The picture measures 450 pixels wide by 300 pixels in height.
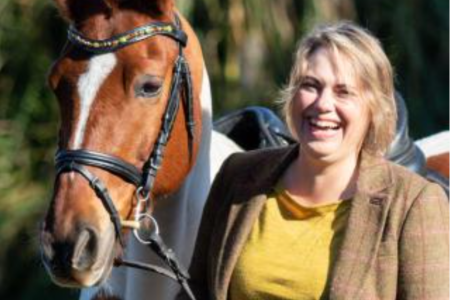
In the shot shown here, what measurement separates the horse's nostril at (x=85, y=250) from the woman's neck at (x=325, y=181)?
0.45 metres

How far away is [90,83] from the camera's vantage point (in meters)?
2.75

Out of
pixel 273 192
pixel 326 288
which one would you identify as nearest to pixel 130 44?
pixel 273 192

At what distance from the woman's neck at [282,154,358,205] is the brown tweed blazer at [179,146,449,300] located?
4 cm

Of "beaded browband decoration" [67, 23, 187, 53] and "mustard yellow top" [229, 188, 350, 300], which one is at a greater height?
"beaded browband decoration" [67, 23, 187, 53]

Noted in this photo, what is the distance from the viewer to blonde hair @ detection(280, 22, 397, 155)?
264 centimetres

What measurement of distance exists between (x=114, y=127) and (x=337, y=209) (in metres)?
0.53

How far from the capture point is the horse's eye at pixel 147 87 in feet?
9.13

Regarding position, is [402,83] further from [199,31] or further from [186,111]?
[186,111]

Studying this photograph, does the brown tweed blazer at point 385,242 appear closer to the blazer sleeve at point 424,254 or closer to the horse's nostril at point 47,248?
the blazer sleeve at point 424,254

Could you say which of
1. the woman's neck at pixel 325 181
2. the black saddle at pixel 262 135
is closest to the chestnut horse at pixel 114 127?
the woman's neck at pixel 325 181

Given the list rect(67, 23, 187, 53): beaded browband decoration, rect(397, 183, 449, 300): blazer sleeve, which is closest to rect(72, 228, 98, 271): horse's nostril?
rect(67, 23, 187, 53): beaded browband decoration

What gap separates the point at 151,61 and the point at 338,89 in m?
0.46

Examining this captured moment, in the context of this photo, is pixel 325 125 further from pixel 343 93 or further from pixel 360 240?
pixel 360 240

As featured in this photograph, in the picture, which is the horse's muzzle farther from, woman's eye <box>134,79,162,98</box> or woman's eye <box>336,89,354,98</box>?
woman's eye <box>336,89,354,98</box>
